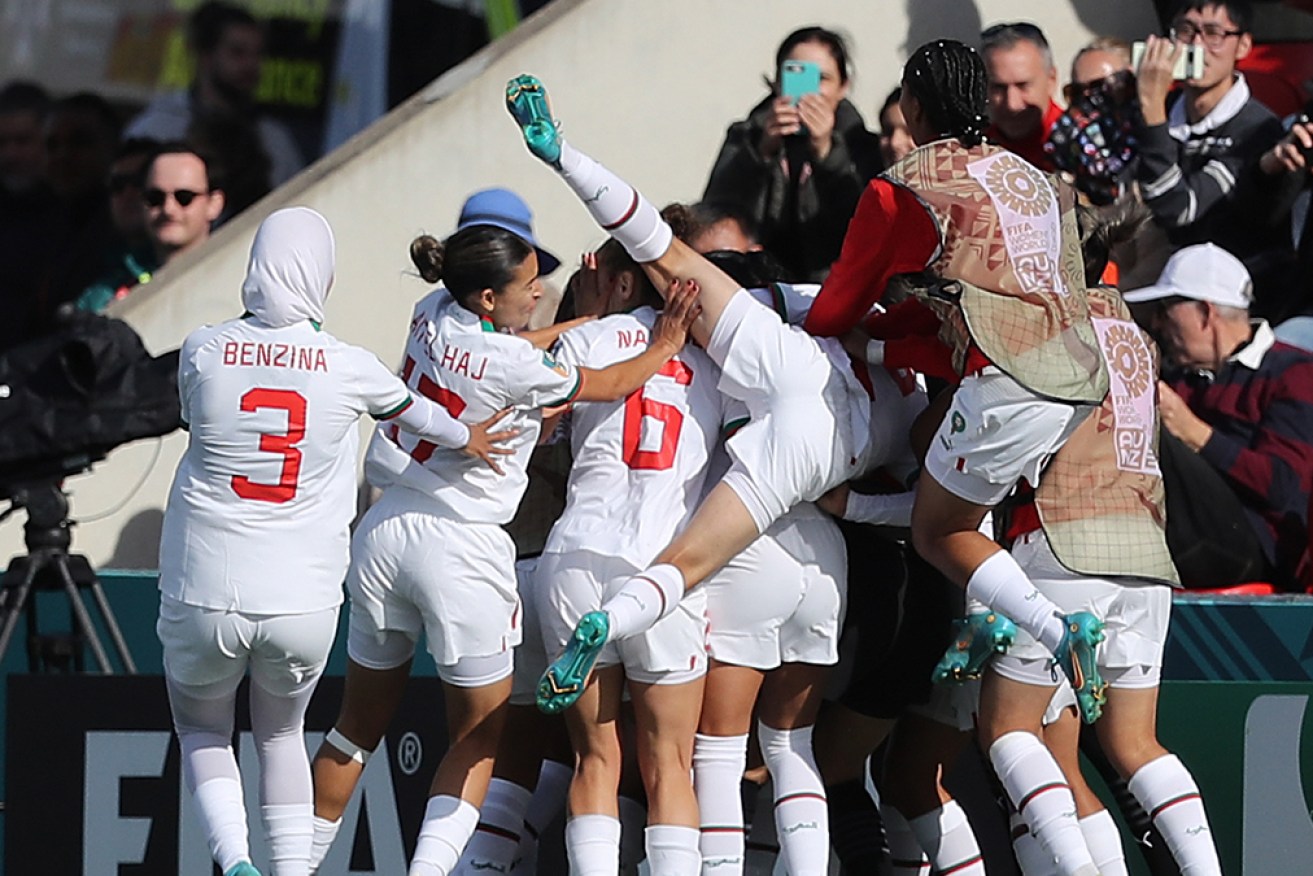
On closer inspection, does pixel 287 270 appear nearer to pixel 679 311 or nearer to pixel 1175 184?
pixel 679 311

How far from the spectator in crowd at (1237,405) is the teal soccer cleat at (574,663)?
229 cm

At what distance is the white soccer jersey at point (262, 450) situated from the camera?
562 cm

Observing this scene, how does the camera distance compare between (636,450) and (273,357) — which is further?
(636,450)

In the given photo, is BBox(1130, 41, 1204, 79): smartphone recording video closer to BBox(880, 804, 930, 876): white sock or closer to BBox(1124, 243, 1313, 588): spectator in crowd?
BBox(1124, 243, 1313, 588): spectator in crowd

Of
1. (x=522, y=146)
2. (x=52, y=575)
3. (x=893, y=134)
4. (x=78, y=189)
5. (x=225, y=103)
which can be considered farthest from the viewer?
(x=225, y=103)

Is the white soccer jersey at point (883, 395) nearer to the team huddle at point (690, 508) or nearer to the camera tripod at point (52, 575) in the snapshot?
the team huddle at point (690, 508)

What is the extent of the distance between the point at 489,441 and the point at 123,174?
11.4ft

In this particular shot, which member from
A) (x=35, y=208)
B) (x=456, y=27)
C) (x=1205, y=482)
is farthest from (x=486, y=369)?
(x=456, y=27)

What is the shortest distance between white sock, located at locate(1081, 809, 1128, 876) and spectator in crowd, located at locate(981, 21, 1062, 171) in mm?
2555

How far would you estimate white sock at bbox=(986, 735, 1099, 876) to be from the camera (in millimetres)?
5598

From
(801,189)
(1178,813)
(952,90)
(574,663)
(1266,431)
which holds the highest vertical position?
(952,90)

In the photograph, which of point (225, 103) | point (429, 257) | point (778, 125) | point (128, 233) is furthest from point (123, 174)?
point (429, 257)

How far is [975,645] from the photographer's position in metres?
5.55

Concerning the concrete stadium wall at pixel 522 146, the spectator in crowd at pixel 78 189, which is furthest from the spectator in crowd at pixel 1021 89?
the spectator in crowd at pixel 78 189
